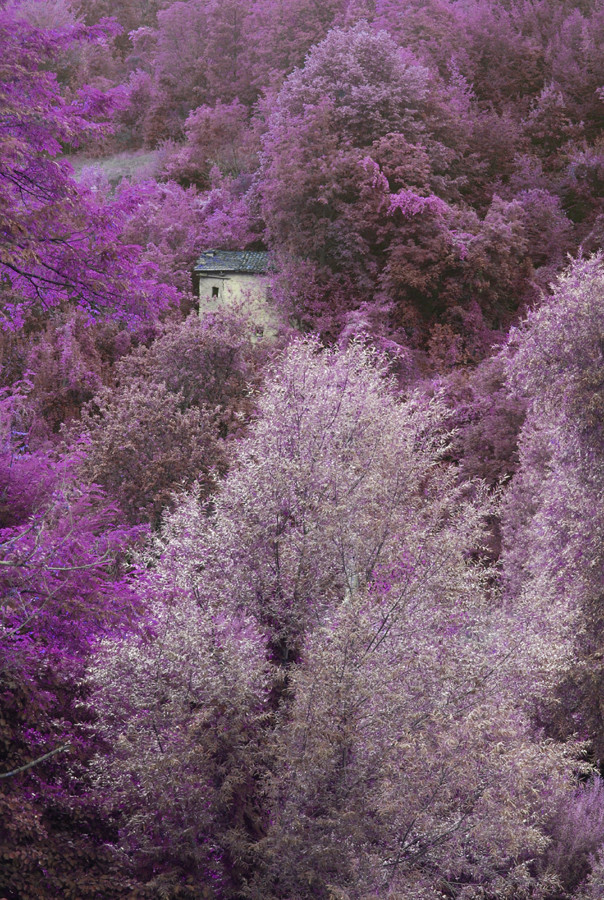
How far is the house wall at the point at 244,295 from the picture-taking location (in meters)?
24.1

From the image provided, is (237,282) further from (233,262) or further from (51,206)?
(51,206)

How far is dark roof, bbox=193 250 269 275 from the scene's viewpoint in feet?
81.6

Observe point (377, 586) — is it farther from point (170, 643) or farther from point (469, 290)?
point (469, 290)

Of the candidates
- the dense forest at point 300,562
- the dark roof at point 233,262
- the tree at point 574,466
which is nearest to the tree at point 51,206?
the dense forest at point 300,562

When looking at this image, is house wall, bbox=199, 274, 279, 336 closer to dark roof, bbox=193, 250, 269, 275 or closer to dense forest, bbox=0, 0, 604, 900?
dark roof, bbox=193, 250, 269, 275

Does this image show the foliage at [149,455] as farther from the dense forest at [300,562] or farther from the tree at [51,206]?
the tree at [51,206]

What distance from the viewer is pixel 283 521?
33.1 ft

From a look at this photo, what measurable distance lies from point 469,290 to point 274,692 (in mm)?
15923

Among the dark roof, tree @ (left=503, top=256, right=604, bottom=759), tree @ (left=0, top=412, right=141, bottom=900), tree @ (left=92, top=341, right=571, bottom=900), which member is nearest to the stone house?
the dark roof

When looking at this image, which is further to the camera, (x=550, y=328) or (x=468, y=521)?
(x=550, y=328)

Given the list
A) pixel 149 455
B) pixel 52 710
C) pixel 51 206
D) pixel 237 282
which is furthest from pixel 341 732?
pixel 237 282

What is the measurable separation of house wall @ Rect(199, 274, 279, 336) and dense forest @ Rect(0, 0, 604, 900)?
1.09 metres

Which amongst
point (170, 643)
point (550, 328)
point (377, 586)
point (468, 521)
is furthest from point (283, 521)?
point (550, 328)

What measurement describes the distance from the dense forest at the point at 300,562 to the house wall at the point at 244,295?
109cm
